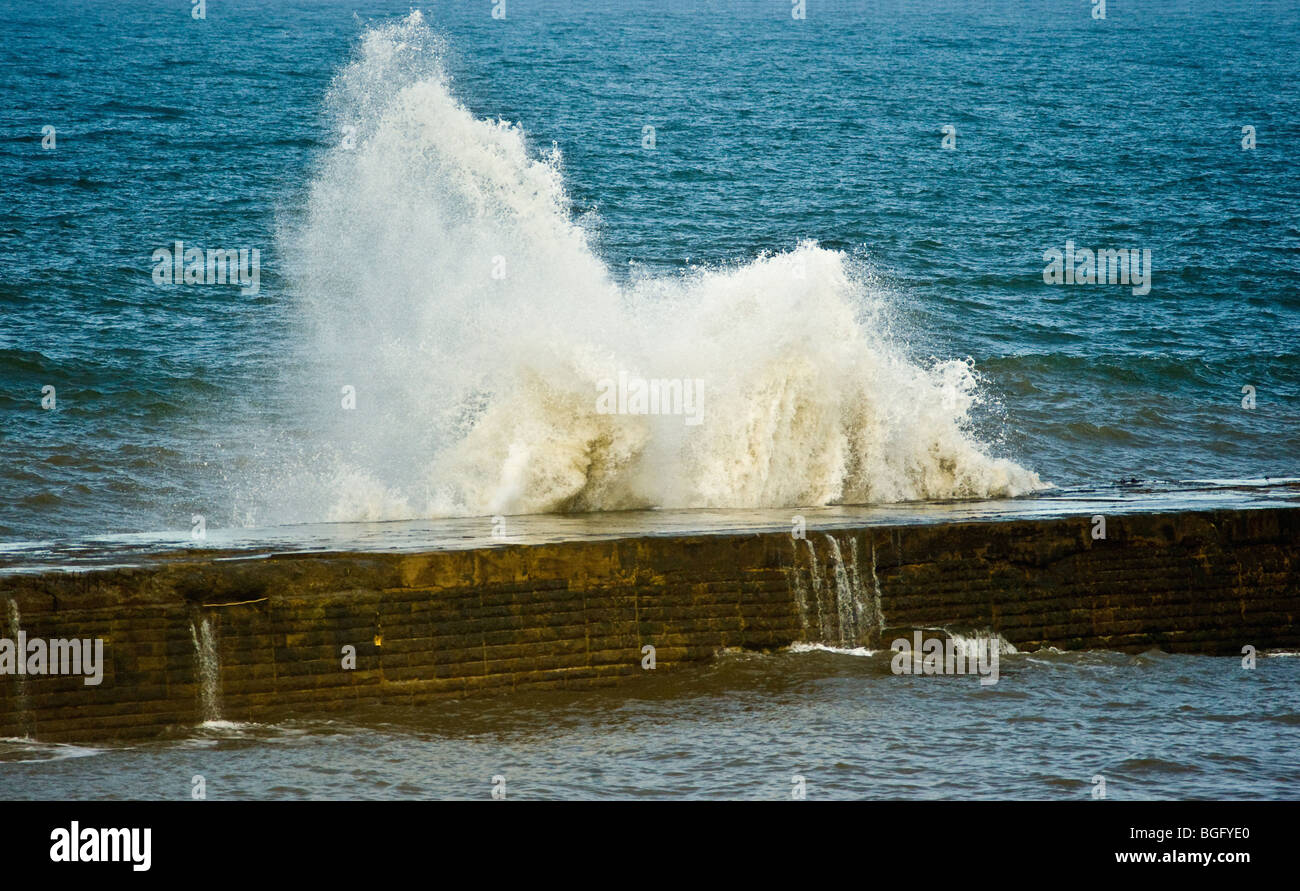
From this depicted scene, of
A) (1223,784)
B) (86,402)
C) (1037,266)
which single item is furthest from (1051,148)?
(1223,784)

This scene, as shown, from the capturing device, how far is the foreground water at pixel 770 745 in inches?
193

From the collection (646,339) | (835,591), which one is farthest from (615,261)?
(835,591)

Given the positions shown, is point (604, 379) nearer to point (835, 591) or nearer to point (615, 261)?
point (835, 591)

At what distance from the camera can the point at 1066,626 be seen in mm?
6984

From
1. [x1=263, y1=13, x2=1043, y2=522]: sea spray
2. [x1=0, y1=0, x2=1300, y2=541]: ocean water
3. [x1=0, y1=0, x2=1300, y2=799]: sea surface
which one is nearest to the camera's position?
[x1=0, y1=0, x2=1300, y2=799]: sea surface

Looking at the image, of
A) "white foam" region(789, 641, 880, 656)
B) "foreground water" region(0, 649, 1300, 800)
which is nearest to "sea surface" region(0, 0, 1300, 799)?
"foreground water" region(0, 649, 1300, 800)

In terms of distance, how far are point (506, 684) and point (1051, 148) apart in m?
27.5

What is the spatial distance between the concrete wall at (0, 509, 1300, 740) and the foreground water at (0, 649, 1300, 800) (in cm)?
16

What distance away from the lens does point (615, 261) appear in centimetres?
2127

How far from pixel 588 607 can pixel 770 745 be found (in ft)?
4.13

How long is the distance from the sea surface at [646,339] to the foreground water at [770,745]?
3cm

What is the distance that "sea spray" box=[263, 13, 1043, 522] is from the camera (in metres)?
9.08

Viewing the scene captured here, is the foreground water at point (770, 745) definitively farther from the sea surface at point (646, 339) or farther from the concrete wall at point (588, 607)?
the concrete wall at point (588, 607)

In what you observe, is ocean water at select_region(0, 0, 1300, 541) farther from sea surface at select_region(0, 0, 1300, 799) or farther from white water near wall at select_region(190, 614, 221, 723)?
white water near wall at select_region(190, 614, 221, 723)
